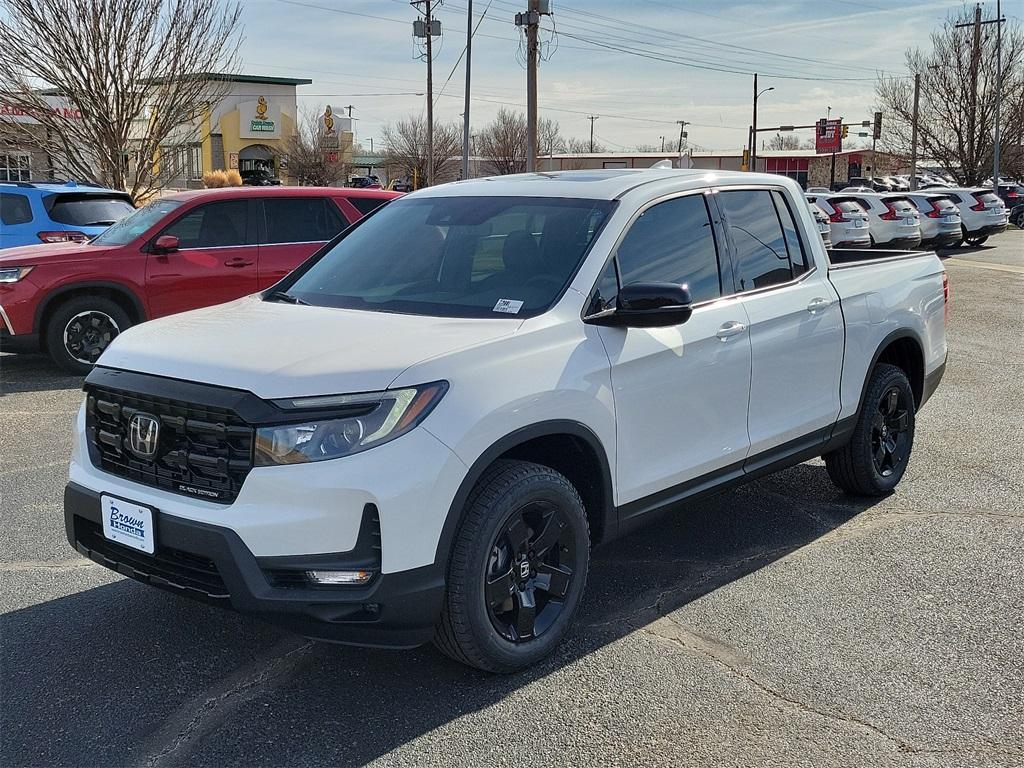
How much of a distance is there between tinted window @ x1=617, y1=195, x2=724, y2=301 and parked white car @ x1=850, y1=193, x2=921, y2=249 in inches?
880

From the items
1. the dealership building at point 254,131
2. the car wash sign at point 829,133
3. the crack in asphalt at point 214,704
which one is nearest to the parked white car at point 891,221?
the crack in asphalt at point 214,704

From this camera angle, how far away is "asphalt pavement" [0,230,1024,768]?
3.24 metres

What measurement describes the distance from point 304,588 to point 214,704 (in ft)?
2.01

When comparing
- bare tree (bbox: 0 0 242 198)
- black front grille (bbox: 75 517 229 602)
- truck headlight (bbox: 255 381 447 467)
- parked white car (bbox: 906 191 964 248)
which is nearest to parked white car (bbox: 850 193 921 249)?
parked white car (bbox: 906 191 964 248)

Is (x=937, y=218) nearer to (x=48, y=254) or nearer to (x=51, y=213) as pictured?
(x=51, y=213)

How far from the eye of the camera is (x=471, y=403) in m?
3.38

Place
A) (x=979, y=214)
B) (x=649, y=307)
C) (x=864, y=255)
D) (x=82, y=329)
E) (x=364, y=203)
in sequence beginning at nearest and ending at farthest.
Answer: (x=649, y=307)
(x=864, y=255)
(x=82, y=329)
(x=364, y=203)
(x=979, y=214)

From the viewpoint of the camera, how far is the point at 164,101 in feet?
68.9

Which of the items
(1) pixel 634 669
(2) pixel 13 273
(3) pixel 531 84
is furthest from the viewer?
(3) pixel 531 84

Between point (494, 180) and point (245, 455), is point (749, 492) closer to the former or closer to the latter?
point (494, 180)

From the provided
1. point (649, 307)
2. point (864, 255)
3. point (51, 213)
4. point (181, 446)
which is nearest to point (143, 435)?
point (181, 446)

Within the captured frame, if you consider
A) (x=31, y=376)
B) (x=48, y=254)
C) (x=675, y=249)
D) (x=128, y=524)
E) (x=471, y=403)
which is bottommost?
(x=31, y=376)

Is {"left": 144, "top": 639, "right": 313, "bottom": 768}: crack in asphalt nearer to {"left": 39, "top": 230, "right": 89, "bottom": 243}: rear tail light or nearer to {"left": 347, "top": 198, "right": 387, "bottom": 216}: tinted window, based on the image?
{"left": 347, "top": 198, "right": 387, "bottom": 216}: tinted window

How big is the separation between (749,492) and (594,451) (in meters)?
2.46
